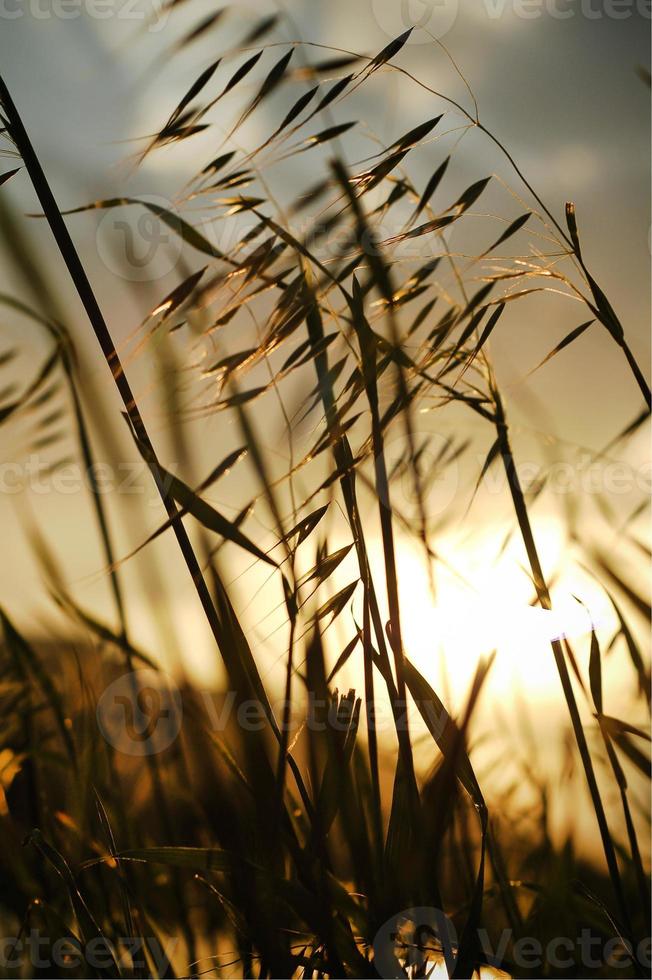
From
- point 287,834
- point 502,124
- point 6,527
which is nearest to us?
point 287,834

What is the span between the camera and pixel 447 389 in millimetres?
381

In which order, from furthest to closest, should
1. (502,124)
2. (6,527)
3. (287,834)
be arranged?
(502,124) → (6,527) → (287,834)

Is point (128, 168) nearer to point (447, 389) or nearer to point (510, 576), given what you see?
point (447, 389)

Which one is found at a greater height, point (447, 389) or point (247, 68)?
point (247, 68)

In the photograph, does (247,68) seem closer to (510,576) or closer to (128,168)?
(128,168)

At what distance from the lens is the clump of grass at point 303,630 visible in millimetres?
316

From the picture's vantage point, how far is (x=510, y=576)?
0.49m

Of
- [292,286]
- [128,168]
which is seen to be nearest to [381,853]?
[292,286]

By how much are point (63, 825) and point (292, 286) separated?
1.47 feet

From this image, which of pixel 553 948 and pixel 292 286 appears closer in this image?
pixel 292 286

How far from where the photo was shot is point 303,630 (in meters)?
0.36

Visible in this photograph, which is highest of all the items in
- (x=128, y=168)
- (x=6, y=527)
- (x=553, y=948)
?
(x=128, y=168)

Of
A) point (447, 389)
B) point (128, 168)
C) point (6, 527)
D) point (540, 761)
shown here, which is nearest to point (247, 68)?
point (128, 168)

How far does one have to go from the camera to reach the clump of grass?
1.04ft
